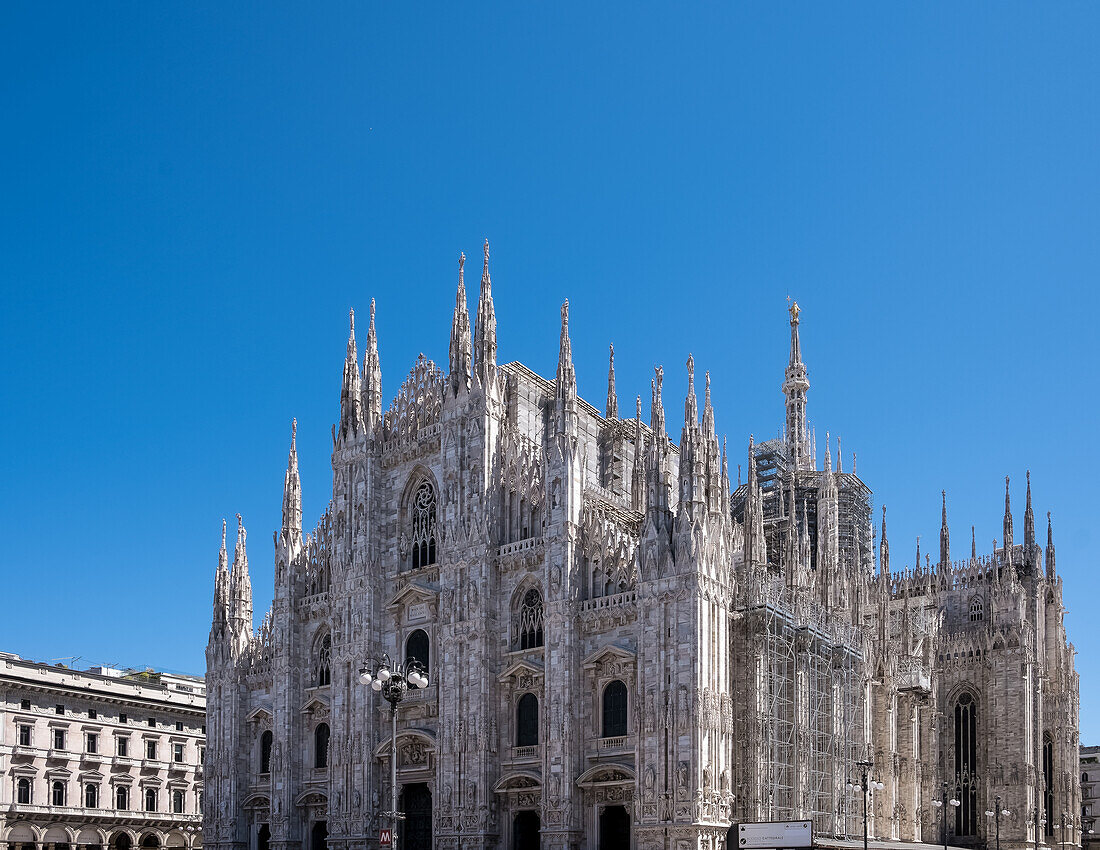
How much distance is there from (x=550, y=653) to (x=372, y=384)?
19.4m

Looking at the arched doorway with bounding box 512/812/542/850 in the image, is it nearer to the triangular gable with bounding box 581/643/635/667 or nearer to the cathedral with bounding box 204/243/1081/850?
the cathedral with bounding box 204/243/1081/850

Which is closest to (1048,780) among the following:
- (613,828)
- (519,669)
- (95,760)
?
(613,828)

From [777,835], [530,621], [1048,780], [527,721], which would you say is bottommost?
[1048,780]

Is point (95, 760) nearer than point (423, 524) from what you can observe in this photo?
No

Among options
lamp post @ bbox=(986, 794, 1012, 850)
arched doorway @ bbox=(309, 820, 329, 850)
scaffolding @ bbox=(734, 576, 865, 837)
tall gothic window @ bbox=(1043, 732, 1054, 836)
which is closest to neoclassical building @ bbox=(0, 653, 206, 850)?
arched doorway @ bbox=(309, 820, 329, 850)

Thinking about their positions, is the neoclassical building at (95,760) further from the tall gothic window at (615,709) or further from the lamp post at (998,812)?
the lamp post at (998,812)

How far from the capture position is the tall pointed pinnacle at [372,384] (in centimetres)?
6347

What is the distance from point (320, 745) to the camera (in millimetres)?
61938

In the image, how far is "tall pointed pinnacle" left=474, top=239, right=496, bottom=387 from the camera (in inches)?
2267

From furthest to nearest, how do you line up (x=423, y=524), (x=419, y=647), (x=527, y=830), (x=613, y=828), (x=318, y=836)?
(x=318, y=836) < (x=423, y=524) < (x=419, y=647) < (x=527, y=830) < (x=613, y=828)

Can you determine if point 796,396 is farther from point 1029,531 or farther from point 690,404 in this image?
point 690,404

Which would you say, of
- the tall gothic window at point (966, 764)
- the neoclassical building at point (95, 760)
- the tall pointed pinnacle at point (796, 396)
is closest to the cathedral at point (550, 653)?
the tall gothic window at point (966, 764)

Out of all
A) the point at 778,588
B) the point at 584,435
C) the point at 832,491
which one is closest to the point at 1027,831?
the point at 832,491

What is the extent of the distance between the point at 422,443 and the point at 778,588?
18.3 metres
